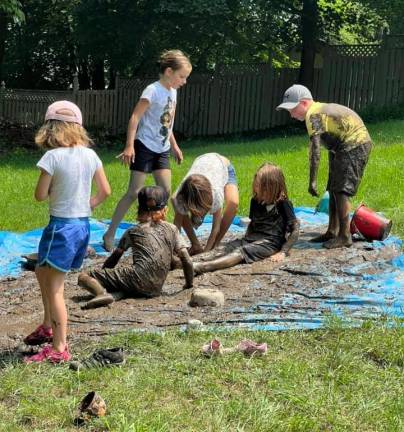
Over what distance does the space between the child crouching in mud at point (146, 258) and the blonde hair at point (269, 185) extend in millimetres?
1292

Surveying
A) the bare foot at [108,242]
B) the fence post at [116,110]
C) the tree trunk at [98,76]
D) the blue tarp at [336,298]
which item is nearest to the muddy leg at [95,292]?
the blue tarp at [336,298]

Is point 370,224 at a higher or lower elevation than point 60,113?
lower

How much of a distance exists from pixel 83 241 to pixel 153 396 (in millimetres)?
1175

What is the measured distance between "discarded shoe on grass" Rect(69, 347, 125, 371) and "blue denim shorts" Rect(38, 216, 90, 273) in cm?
56

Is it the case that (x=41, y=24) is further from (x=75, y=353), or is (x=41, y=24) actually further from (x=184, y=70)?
(x=75, y=353)

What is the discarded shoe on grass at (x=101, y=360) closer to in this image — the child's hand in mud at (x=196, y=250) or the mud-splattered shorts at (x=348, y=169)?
the child's hand in mud at (x=196, y=250)

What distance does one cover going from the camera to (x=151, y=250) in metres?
6.01

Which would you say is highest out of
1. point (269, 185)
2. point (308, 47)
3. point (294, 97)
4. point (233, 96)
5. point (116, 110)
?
point (308, 47)

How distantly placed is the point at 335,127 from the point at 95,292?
2953mm

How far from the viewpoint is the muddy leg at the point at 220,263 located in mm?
6738

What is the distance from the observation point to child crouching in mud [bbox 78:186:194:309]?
5.95 meters

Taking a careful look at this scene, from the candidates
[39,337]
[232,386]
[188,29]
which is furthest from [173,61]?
[188,29]

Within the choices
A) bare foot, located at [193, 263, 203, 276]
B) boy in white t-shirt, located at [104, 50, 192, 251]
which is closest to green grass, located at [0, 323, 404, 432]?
bare foot, located at [193, 263, 203, 276]

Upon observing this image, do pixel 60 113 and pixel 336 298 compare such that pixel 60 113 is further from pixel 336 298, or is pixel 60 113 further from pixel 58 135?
Answer: pixel 336 298
